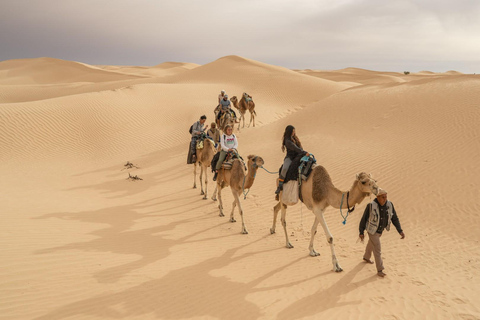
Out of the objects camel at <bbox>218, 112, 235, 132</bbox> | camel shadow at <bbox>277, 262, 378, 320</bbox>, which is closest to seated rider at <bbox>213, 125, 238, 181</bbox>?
camel shadow at <bbox>277, 262, 378, 320</bbox>

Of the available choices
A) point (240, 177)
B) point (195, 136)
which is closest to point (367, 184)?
point (240, 177)

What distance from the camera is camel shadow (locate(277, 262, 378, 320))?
530 cm

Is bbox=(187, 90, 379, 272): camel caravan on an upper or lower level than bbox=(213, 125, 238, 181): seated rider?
lower

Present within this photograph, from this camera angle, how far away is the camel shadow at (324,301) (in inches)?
209

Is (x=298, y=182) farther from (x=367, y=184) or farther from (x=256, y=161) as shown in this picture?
(x=367, y=184)

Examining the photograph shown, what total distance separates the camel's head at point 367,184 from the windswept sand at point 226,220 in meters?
1.96

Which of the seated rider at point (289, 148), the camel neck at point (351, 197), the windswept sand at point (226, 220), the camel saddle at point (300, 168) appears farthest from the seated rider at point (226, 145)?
the camel neck at point (351, 197)

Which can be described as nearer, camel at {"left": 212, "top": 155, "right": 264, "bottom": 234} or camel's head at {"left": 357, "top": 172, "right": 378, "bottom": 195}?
camel's head at {"left": 357, "top": 172, "right": 378, "bottom": 195}

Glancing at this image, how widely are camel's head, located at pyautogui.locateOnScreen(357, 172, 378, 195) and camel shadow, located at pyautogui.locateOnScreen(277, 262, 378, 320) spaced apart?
194 centimetres

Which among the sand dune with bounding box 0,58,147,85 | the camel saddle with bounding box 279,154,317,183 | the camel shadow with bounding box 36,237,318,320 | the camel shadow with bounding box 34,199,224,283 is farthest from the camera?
the sand dune with bounding box 0,58,147,85

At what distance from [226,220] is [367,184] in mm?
5221

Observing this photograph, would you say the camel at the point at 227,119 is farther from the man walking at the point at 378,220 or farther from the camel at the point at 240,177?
the man walking at the point at 378,220

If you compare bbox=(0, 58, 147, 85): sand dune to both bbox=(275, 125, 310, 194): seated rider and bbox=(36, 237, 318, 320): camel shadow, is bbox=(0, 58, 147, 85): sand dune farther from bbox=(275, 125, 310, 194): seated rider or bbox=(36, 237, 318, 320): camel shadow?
bbox=(36, 237, 318, 320): camel shadow

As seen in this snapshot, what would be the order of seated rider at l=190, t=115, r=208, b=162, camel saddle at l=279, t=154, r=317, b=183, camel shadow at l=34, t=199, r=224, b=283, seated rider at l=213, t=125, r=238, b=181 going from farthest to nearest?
seated rider at l=190, t=115, r=208, b=162, seated rider at l=213, t=125, r=238, b=181, camel saddle at l=279, t=154, r=317, b=183, camel shadow at l=34, t=199, r=224, b=283
